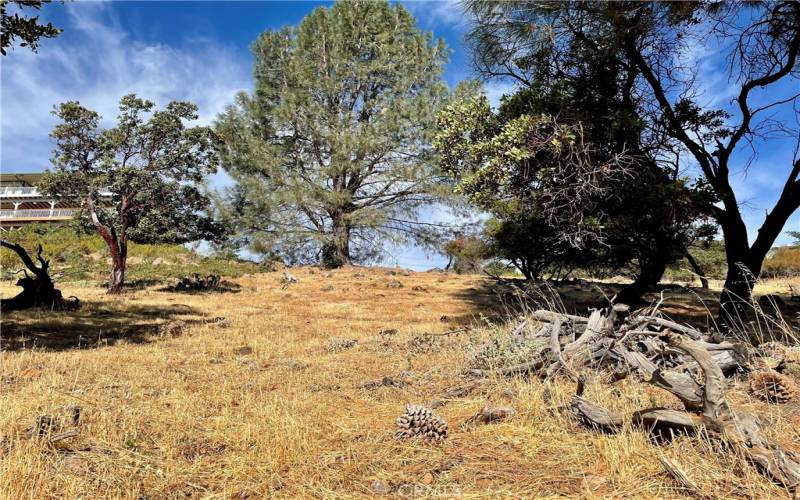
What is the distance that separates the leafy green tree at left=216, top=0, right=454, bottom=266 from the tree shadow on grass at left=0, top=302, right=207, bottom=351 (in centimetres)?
1034

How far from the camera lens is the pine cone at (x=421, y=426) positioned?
3.68 m

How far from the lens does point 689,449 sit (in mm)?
3209

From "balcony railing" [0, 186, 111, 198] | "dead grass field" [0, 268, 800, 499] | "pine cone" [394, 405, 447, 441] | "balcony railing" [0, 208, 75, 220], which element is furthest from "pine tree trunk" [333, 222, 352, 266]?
"balcony railing" [0, 186, 111, 198]

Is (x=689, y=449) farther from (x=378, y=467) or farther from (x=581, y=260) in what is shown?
(x=581, y=260)

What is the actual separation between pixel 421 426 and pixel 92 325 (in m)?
8.81

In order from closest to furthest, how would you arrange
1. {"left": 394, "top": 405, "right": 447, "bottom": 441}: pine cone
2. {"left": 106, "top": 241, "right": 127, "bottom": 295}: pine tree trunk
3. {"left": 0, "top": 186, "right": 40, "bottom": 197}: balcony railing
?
{"left": 394, "top": 405, "right": 447, "bottom": 441}: pine cone, {"left": 106, "top": 241, "right": 127, "bottom": 295}: pine tree trunk, {"left": 0, "top": 186, "right": 40, "bottom": 197}: balcony railing

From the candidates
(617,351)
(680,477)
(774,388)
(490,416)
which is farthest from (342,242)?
(680,477)

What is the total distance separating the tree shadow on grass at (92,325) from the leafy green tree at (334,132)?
10.3m

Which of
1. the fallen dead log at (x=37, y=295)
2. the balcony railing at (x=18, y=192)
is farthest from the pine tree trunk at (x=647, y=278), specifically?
the balcony railing at (x=18, y=192)

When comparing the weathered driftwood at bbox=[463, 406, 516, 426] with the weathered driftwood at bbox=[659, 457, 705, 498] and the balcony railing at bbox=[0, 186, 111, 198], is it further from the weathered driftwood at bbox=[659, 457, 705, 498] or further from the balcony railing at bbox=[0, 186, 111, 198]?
the balcony railing at bbox=[0, 186, 111, 198]

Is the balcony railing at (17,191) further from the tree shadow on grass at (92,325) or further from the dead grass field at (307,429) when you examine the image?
the dead grass field at (307,429)

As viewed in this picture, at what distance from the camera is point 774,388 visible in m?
4.34

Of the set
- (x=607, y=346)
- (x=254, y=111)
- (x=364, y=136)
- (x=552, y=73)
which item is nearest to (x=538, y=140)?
(x=552, y=73)

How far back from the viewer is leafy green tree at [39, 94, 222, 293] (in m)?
15.1
